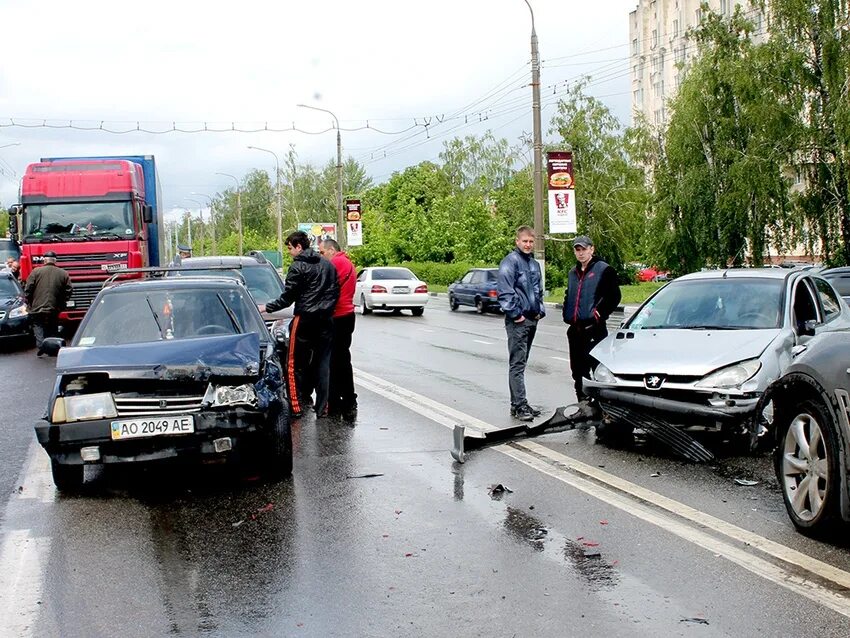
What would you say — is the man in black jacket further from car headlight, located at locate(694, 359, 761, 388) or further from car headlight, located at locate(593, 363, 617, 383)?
car headlight, located at locate(694, 359, 761, 388)

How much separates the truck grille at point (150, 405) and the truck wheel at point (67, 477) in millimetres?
562

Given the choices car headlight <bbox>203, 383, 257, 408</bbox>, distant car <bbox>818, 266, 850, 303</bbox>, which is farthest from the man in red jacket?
distant car <bbox>818, 266, 850, 303</bbox>

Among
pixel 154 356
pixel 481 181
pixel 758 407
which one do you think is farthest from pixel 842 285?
pixel 481 181

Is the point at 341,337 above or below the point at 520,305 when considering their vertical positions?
below

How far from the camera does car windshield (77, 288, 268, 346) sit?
28.3 ft

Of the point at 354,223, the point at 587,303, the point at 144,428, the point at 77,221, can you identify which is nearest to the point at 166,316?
the point at 144,428

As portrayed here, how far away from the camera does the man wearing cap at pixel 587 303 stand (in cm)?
1121

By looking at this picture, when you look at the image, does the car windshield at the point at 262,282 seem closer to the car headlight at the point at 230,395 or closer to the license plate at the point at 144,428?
the car headlight at the point at 230,395

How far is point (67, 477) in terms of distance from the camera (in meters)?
7.86

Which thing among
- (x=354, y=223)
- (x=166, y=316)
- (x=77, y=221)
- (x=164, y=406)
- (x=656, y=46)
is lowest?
(x=164, y=406)

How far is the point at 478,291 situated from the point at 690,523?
1166 inches

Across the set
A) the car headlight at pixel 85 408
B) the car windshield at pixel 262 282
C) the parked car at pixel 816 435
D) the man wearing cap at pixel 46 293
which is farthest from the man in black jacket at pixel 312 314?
the man wearing cap at pixel 46 293

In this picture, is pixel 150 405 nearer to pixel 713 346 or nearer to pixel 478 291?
pixel 713 346

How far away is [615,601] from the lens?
5.06 metres
